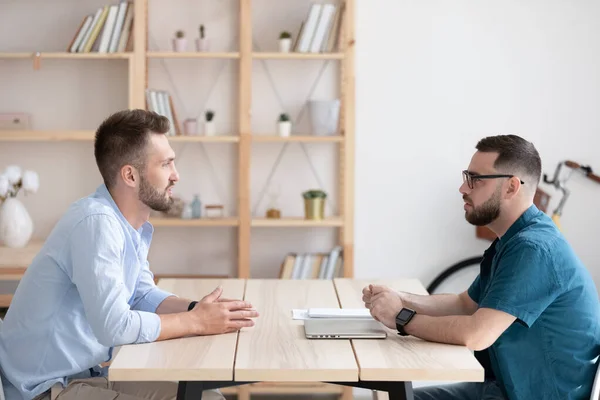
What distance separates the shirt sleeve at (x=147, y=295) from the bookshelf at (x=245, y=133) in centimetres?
160

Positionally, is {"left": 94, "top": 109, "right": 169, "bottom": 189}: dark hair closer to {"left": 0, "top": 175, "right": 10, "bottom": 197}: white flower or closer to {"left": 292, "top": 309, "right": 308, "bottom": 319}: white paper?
{"left": 292, "top": 309, "right": 308, "bottom": 319}: white paper

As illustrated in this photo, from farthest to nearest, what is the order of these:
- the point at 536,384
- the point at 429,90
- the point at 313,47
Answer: the point at 429,90 < the point at 313,47 < the point at 536,384

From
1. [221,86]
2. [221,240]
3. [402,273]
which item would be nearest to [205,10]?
[221,86]

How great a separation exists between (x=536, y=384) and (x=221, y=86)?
108 inches

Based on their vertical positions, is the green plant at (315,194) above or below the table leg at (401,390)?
above

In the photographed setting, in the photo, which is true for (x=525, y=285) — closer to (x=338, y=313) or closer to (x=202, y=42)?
(x=338, y=313)

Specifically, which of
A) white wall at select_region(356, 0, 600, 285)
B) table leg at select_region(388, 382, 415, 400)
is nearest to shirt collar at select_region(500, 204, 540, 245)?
table leg at select_region(388, 382, 415, 400)

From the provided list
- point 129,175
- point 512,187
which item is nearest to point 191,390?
point 129,175

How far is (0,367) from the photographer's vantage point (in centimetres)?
235

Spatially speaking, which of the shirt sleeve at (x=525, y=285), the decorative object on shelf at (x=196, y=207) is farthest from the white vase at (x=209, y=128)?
the shirt sleeve at (x=525, y=285)

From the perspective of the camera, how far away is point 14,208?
418cm

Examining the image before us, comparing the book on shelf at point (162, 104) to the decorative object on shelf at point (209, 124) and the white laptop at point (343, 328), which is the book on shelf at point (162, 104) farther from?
the white laptop at point (343, 328)

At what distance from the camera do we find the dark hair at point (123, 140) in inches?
97.8

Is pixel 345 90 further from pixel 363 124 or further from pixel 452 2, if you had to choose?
pixel 452 2
